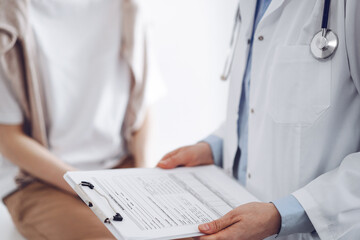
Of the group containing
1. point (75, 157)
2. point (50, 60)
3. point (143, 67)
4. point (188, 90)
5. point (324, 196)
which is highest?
point (50, 60)

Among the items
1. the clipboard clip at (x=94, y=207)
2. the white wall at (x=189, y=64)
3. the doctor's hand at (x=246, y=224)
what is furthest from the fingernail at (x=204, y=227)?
the white wall at (x=189, y=64)

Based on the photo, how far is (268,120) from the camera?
0.90 metres

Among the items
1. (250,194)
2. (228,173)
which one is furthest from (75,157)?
(250,194)

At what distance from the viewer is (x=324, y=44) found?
0.79 metres

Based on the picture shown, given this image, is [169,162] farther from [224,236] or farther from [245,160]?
[224,236]

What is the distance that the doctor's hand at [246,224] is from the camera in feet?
2.37

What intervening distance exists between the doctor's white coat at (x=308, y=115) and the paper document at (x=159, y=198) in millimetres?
112

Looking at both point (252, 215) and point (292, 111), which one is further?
point (292, 111)

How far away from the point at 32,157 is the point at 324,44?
88 centimetres

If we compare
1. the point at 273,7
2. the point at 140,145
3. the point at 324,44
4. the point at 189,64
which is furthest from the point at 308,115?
the point at 189,64

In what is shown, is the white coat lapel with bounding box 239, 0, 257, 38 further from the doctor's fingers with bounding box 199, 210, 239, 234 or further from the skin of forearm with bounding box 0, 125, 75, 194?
the skin of forearm with bounding box 0, 125, 75, 194

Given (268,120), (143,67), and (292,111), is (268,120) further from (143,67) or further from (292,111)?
(143,67)

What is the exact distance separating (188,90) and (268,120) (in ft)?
3.58

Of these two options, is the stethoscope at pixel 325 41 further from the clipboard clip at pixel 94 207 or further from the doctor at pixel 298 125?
the clipboard clip at pixel 94 207
